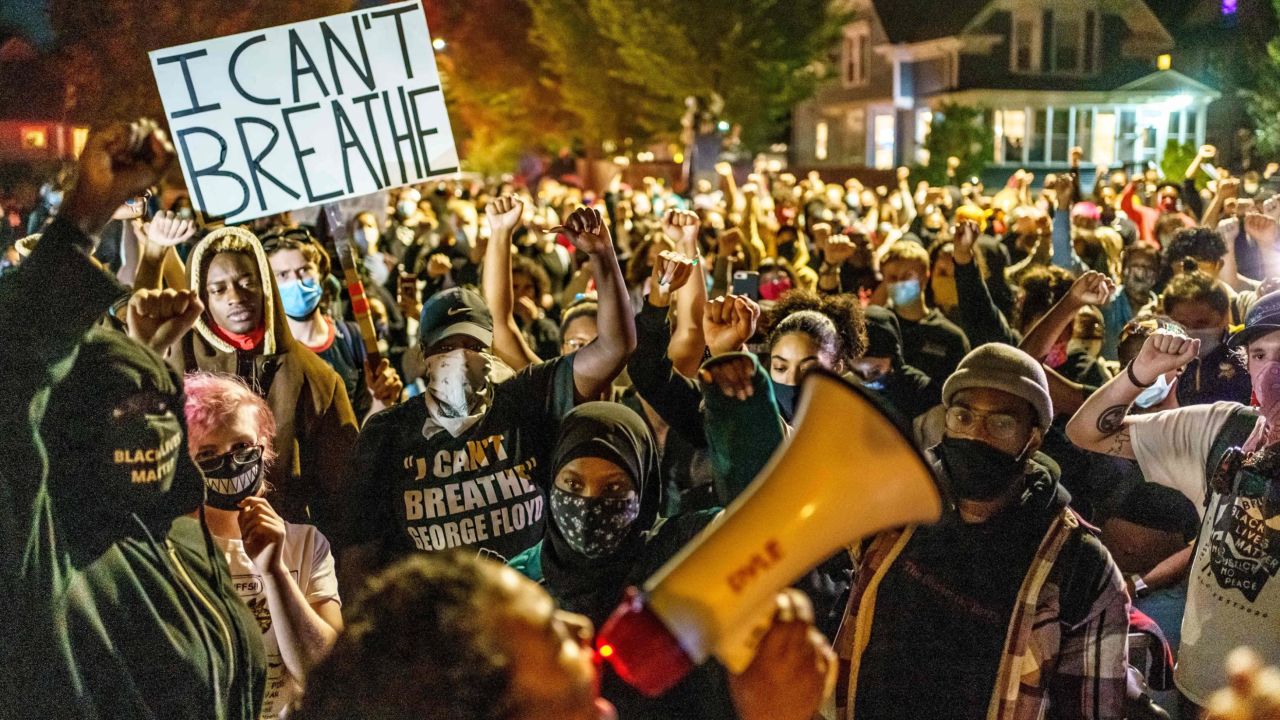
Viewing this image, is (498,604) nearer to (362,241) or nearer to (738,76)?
(362,241)

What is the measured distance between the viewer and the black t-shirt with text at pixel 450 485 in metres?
3.66

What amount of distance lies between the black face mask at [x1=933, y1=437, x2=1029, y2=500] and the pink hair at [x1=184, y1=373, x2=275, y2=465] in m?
1.77

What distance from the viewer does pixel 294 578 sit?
3.29 metres

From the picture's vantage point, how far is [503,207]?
4570 mm

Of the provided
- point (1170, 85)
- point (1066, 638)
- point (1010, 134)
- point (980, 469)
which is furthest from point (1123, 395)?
point (1170, 85)

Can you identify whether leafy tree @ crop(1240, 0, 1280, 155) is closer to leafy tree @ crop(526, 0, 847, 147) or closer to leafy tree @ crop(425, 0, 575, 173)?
leafy tree @ crop(526, 0, 847, 147)

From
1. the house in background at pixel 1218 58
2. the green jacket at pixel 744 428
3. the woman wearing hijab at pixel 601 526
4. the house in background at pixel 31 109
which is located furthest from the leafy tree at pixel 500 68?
the green jacket at pixel 744 428

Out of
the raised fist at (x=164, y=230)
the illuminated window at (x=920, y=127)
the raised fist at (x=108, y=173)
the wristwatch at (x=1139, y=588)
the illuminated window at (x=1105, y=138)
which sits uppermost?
the raised fist at (x=108, y=173)

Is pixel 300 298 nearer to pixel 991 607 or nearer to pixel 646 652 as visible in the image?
pixel 991 607

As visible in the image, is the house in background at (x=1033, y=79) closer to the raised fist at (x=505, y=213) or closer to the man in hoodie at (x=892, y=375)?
the man in hoodie at (x=892, y=375)

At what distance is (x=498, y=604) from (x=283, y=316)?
3077mm

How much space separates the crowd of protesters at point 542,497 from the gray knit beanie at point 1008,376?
0.01 metres

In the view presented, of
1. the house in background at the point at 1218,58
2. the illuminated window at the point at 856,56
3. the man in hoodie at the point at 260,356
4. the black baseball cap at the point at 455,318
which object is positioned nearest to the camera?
the black baseball cap at the point at 455,318

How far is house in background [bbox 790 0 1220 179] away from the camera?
41750 millimetres
